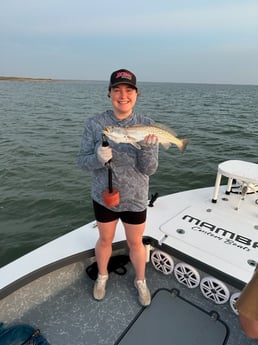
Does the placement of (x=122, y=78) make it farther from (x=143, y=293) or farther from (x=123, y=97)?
(x=143, y=293)

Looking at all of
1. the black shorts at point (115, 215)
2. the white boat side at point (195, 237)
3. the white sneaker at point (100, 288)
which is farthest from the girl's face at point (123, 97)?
the white sneaker at point (100, 288)

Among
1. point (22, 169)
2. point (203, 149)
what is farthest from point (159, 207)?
point (203, 149)

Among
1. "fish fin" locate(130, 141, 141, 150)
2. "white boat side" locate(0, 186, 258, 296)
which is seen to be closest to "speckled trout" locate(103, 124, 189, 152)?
"fish fin" locate(130, 141, 141, 150)

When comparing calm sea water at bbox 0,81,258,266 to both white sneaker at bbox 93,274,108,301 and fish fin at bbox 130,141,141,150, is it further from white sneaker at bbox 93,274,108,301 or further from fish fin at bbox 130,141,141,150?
fish fin at bbox 130,141,141,150

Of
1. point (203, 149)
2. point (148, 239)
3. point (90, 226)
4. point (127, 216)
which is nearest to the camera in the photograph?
point (127, 216)

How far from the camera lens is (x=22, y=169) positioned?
9172 millimetres

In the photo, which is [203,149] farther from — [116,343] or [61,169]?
[116,343]

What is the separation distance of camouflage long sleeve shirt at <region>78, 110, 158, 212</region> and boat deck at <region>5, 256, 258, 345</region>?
48.6 inches

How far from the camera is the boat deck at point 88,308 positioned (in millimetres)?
2736

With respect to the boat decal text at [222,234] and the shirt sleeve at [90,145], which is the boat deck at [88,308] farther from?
the shirt sleeve at [90,145]

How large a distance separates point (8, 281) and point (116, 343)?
1199 mm

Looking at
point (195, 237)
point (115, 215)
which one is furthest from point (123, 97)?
point (195, 237)

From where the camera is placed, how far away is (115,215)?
2662mm

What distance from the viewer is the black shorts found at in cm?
262
